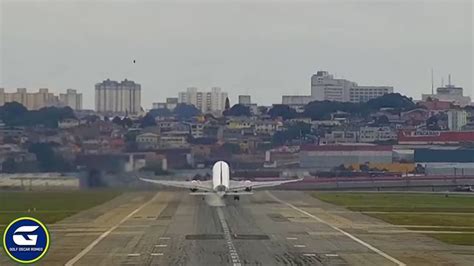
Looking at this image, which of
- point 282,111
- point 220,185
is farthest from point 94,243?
point 282,111

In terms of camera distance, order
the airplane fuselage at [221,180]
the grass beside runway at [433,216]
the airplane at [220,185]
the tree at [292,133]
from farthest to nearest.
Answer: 1. the tree at [292,133]
2. the airplane at [220,185]
3. the airplane fuselage at [221,180]
4. the grass beside runway at [433,216]

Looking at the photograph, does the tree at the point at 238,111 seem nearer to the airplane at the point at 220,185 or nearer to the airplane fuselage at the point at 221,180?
the airplane at the point at 220,185

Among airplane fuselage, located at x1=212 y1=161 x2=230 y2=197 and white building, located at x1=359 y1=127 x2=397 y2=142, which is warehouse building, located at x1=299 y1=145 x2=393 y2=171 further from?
airplane fuselage, located at x1=212 y1=161 x2=230 y2=197

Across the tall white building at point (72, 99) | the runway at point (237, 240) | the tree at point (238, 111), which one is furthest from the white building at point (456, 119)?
the runway at point (237, 240)

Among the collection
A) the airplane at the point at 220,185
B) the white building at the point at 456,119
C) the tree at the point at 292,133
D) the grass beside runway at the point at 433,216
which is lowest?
the grass beside runway at the point at 433,216

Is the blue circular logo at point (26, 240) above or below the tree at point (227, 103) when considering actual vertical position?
below

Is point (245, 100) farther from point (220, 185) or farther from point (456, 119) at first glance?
point (220, 185)

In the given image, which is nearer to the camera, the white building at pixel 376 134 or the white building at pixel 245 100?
the white building at pixel 376 134
